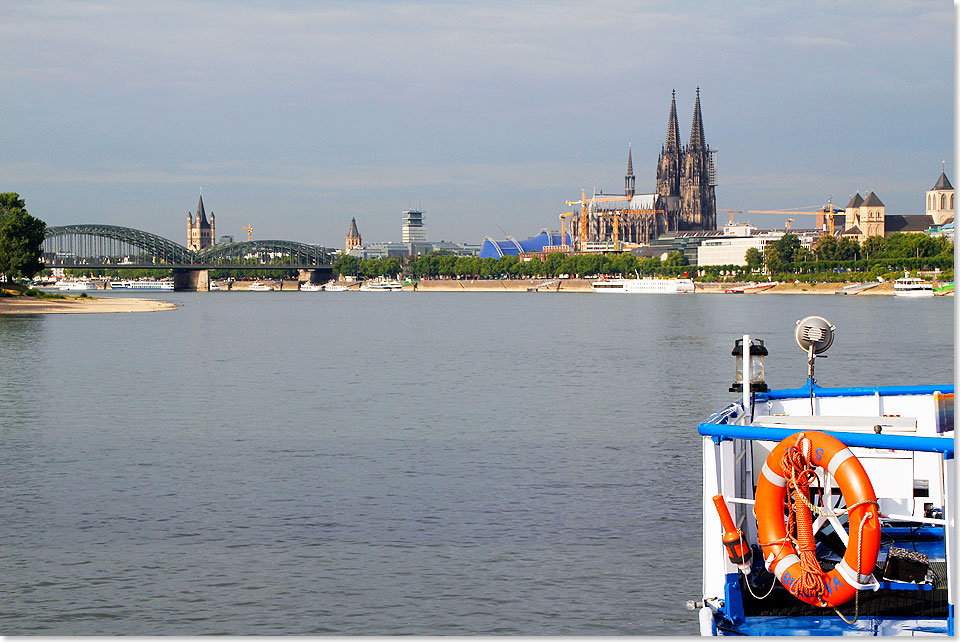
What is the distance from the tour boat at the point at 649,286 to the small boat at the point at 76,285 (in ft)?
274

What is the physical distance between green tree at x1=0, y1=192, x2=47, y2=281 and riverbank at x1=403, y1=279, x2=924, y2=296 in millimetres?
84346

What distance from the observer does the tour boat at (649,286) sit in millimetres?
156625

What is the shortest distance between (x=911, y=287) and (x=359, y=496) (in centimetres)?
11463

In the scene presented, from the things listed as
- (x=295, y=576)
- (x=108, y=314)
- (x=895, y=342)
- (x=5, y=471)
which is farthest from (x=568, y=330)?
(x=295, y=576)

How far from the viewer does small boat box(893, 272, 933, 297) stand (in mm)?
113812

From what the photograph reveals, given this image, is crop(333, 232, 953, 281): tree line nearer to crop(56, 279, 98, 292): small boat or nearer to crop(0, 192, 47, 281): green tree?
crop(56, 279, 98, 292): small boat

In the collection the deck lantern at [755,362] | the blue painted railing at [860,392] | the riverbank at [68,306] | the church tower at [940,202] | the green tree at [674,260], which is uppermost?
the church tower at [940,202]

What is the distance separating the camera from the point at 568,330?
59781 millimetres

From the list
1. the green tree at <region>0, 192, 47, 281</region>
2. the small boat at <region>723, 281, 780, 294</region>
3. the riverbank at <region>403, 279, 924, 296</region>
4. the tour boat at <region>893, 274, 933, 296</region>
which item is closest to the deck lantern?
the green tree at <region>0, 192, 47, 281</region>

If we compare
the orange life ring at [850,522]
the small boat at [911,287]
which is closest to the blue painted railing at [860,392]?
the orange life ring at [850,522]

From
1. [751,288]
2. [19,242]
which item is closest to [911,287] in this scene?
[751,288]

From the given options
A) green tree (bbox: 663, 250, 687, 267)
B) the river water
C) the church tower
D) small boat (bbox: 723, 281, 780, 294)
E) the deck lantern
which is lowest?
small boat (bbox: 723, 281, 780, 294)

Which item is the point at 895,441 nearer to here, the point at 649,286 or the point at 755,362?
the point at 755,362

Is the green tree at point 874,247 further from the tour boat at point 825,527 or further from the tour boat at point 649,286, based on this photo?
the tour boat at point 825,527
